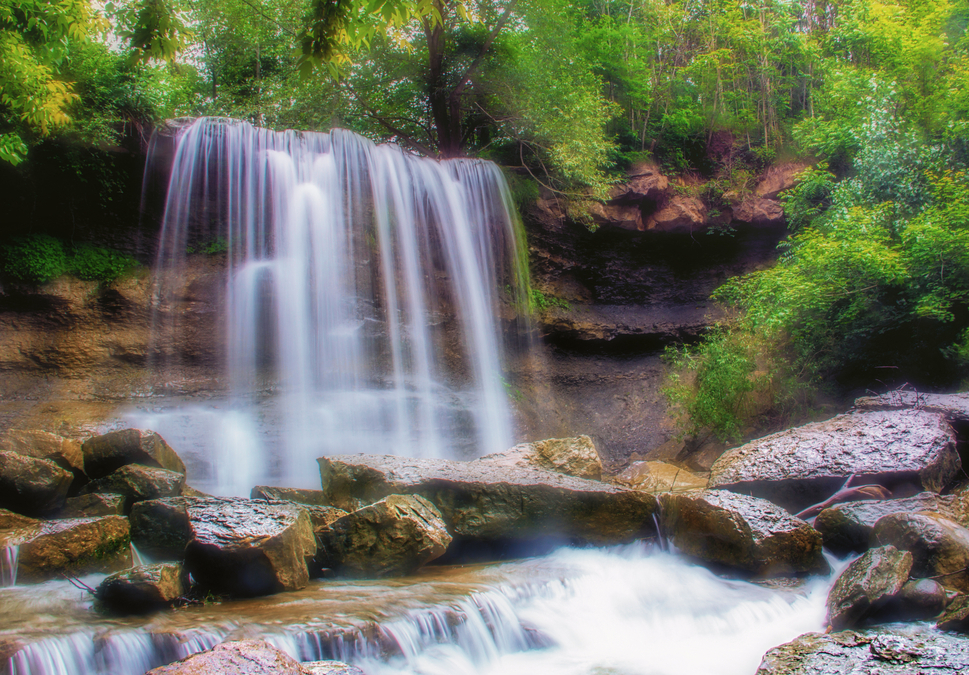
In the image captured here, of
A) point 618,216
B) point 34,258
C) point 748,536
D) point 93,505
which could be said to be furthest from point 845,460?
point 34,258

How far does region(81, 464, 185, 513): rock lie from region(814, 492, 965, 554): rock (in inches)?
264

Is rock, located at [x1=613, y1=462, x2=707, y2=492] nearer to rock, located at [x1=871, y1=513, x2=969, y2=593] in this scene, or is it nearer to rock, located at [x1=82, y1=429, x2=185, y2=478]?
rock, located at [x1=871, y1=513, x2=969, y2=593]

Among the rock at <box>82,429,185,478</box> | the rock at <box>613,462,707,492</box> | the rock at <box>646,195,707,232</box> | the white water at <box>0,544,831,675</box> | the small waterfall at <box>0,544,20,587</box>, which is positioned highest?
the rock at <box>646,195,707,232</box>

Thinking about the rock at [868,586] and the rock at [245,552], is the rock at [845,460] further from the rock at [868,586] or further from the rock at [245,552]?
the rock at [245,552]

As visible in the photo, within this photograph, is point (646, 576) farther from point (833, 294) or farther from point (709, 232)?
point (709, 232)

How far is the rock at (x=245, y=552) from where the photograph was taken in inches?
174

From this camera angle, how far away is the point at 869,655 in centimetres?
345

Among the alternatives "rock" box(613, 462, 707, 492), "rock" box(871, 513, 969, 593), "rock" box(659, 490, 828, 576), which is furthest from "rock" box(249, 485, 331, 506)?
"rock" box(871, 513, 969, 593)

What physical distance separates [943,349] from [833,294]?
1.99 m

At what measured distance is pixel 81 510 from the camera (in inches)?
Answer: 236

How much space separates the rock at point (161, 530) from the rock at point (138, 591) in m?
1.32

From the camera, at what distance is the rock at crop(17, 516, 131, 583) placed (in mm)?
4738

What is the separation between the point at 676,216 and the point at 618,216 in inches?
63.6

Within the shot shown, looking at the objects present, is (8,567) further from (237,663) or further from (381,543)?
(237,663)
